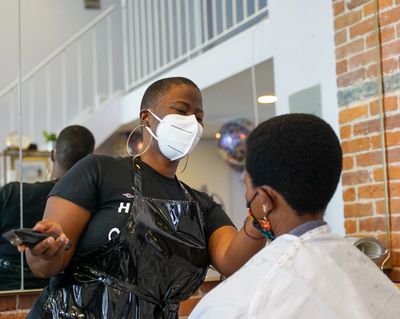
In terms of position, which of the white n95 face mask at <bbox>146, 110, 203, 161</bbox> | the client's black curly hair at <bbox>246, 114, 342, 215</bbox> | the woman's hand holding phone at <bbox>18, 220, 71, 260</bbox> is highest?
the white n95 face mask at <bbox>146, 110, 203, 161</bbox>

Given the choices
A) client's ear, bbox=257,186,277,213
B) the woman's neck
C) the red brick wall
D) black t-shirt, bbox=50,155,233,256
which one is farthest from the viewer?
the red brick wall

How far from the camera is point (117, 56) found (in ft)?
9.43

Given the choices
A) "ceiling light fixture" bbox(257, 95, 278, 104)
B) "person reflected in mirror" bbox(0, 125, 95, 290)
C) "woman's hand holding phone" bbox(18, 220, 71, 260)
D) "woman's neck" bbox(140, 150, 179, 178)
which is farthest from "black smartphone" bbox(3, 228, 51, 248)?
"ceiling light fixture" bbox(257, 95, 278, 104)

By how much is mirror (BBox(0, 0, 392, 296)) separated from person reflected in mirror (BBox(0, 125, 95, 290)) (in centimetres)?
5

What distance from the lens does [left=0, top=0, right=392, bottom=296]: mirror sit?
2639 millimetres

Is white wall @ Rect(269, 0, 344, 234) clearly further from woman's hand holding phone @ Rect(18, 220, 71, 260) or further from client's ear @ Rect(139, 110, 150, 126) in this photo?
woman's hand holding phone @ Rect(18, 220, 71, 260)

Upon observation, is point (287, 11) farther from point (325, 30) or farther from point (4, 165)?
point (4, 165)

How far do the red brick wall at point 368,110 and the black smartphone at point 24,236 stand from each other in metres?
1.80

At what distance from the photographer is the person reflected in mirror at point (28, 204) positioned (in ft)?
7.49

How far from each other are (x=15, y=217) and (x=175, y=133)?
87 cm

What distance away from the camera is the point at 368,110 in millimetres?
2816

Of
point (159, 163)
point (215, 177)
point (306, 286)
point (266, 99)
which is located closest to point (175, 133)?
point (159, 163)

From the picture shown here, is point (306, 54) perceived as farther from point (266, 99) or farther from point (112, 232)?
→ point (112, 232)

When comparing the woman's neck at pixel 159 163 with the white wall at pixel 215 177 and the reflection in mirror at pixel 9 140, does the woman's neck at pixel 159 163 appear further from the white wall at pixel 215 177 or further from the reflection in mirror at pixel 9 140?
the white wall at pixel 215 177
